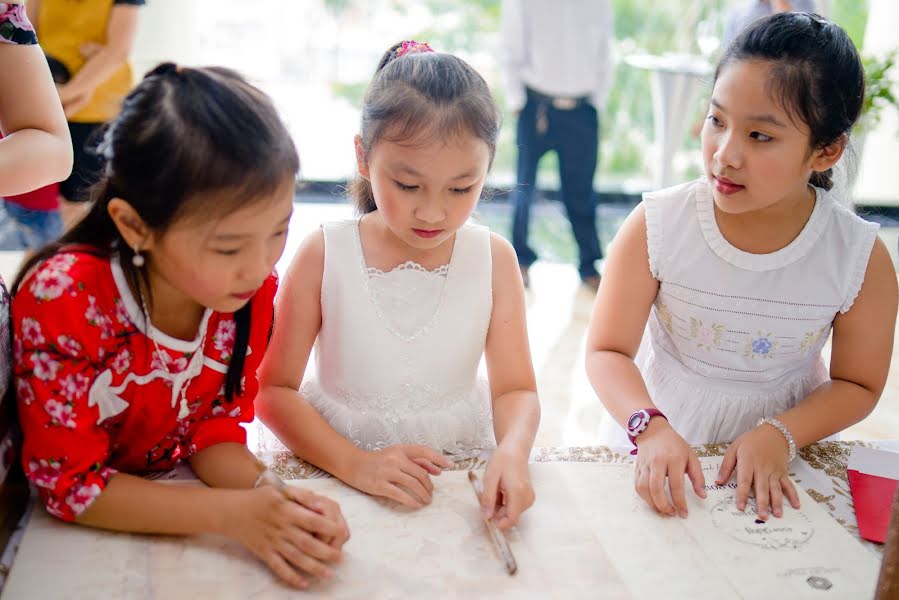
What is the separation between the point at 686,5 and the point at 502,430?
4.38 meters

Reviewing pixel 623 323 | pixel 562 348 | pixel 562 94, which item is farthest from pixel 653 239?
pixel 562 94

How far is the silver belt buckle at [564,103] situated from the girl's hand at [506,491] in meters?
2.91

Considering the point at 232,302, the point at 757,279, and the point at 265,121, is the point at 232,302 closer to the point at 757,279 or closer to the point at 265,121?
the point at 265,121

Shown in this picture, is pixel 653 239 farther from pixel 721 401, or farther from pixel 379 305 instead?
pixel 379 305

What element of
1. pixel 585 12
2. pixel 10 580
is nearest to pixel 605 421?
pixel 10 580

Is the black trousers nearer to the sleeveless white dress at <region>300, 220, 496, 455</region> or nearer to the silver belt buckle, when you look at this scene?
the silver belt buckle

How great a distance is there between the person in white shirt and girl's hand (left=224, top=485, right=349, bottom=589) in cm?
300

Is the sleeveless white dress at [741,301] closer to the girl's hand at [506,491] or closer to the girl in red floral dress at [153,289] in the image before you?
the girl's hand at [506,491]

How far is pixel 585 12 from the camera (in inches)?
139

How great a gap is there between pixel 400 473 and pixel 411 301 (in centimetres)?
33

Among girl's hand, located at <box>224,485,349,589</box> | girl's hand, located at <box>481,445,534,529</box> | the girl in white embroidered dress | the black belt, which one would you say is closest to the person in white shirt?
the black belt

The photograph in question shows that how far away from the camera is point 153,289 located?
0.89 meters

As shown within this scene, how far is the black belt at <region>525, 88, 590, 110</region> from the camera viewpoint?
365cm

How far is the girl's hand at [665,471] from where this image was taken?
95 centimetres
